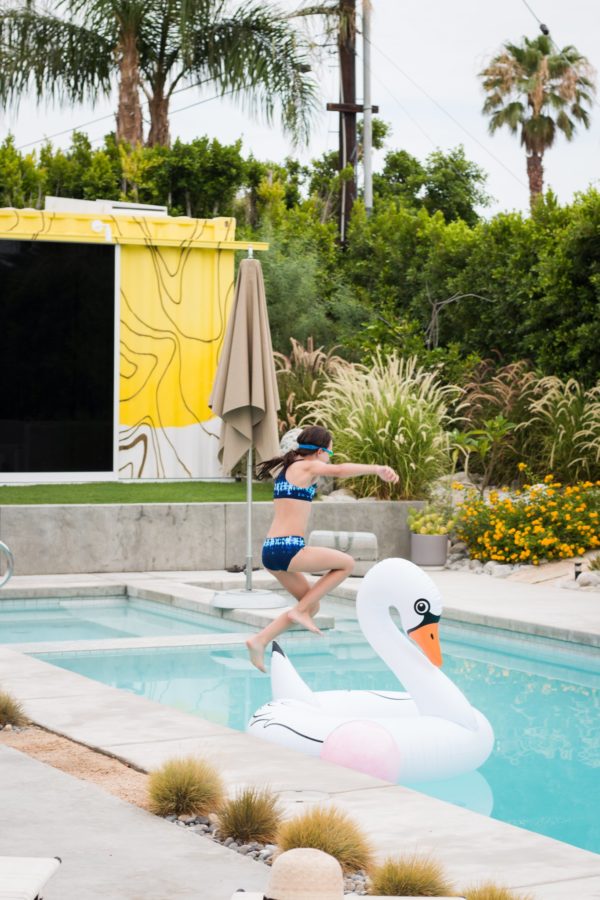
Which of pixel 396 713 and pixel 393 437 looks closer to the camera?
pixel 396 713

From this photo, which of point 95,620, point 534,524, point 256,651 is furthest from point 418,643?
point 534,524

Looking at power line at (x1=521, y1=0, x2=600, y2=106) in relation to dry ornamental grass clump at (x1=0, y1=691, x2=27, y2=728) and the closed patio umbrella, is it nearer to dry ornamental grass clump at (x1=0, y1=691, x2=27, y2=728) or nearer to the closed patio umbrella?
the closed patio umbrella

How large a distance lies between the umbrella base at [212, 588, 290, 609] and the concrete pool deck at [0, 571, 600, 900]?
2766 mm

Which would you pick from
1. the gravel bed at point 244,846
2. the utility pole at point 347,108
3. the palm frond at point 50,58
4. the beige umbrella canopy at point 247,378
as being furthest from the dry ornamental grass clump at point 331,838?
the utility pole at point 347,108

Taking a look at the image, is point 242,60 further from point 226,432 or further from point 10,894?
point 10,894

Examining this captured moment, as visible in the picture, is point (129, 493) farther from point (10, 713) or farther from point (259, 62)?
point (259, 62)

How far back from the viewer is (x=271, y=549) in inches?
291

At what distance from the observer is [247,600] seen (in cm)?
995

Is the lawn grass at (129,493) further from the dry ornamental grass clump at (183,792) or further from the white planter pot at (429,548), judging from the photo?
the dry ornamental grass clump at (183,792)

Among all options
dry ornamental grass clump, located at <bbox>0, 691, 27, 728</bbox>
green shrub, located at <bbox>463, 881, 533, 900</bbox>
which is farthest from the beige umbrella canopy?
green shrub, located at <bbox>463, 881, 533, 900</bbox>

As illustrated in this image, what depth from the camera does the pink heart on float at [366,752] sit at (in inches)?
220

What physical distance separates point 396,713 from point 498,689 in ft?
6.88

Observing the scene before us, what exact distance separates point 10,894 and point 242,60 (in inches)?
808

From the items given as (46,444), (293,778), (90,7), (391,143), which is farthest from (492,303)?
(391,143)
